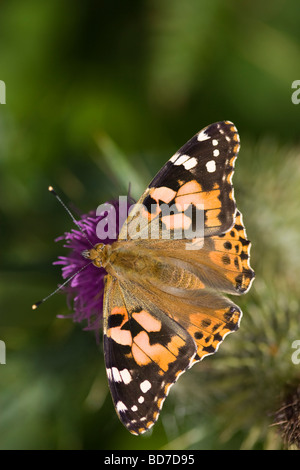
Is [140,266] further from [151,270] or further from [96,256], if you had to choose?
[96,256]

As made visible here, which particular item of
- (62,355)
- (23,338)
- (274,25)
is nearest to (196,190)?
(62,355)

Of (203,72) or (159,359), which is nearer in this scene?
(159,359)

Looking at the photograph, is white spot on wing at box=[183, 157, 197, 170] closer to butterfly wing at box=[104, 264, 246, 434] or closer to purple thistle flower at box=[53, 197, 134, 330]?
purple thistle flower at box=[53, 197, 134, 330]

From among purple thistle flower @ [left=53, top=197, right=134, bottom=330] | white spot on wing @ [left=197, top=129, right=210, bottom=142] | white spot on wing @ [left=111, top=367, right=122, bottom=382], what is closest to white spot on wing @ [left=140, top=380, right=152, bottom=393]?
white spot on wing @ [left=111, top=367, right=122, bottom=382]

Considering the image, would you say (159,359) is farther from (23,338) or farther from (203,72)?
(203,72)

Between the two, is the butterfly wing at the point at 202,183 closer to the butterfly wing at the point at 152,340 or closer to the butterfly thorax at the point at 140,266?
the butterfly thorax at the point at 140,266

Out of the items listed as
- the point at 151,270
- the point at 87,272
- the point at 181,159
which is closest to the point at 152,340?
the point at 151,270
